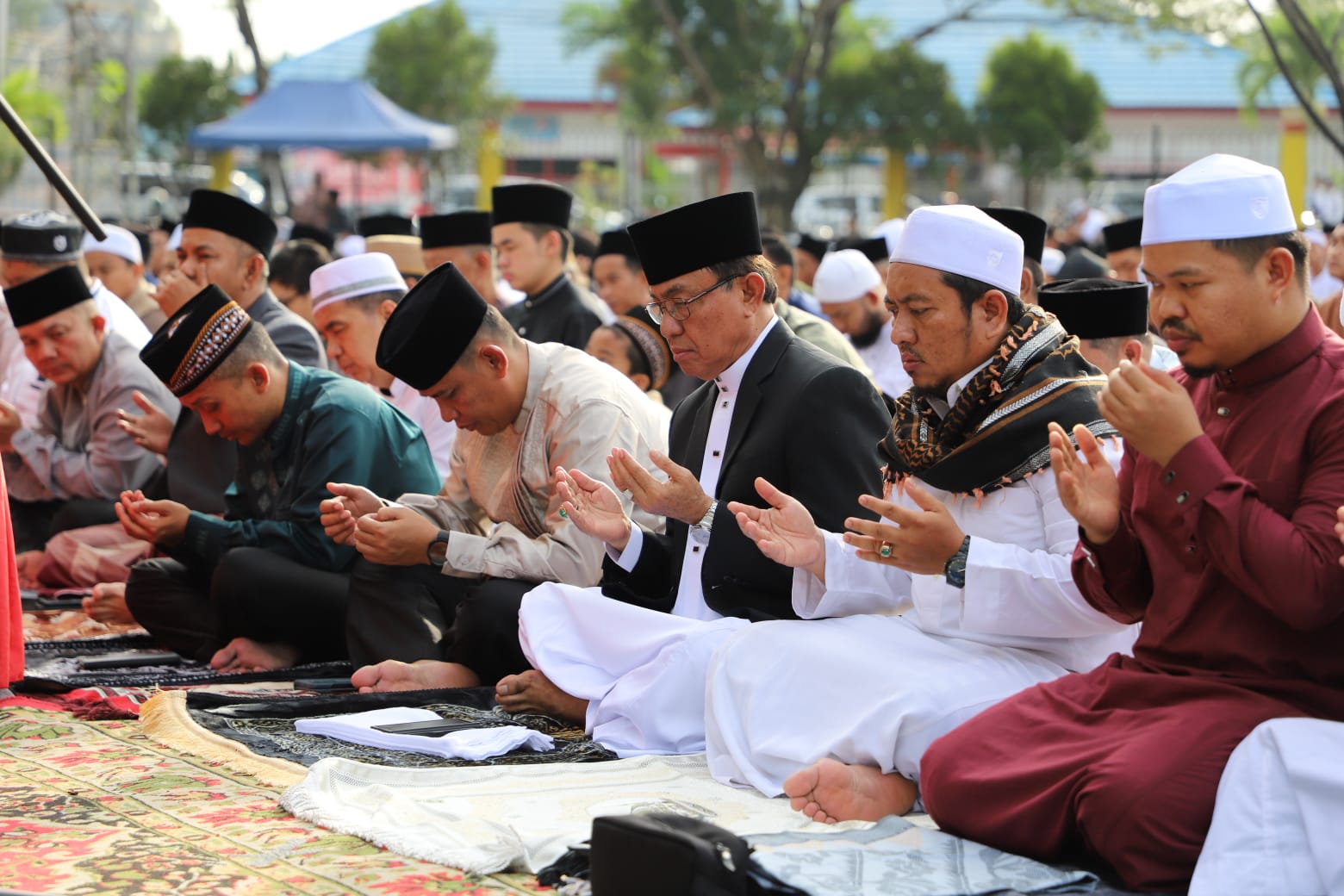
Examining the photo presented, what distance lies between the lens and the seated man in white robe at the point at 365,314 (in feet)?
22.0

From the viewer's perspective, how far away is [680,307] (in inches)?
175

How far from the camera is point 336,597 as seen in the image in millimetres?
5484

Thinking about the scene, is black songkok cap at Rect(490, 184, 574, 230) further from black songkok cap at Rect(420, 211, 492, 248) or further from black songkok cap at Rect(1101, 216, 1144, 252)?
black songkok cap at Rect(1101, 216, 1144, 252)

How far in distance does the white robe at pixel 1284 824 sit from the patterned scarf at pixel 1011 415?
0.94m

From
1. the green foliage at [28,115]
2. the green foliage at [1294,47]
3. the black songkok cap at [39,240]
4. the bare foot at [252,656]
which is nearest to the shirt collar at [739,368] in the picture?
the bare foot at [252,656]

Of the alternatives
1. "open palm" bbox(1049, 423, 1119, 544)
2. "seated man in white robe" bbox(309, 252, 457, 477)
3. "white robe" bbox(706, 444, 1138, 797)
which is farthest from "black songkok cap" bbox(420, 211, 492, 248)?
"open palm" bbox(1049, 423, 1119, 544)

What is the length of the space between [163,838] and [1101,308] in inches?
120

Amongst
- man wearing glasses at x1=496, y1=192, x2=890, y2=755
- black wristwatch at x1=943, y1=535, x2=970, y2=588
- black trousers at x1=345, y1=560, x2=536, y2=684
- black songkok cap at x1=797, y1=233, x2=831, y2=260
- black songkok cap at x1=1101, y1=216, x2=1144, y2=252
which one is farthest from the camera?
black songkok cap at x1=797, y1=233, x2=831, y2=260

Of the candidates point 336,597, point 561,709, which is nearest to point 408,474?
point 336,597

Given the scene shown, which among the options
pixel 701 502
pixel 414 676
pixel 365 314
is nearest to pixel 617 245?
pixel 365 314

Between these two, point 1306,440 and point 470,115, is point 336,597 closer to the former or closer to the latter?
point 1306,440

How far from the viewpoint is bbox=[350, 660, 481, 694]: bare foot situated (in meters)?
4.98

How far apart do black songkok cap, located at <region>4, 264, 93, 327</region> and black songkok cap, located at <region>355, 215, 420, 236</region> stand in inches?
140

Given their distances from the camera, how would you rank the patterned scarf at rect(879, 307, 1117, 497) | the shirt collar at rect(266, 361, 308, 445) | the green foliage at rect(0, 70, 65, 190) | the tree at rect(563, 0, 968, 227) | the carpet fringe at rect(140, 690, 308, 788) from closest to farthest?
the patterned scarf at rect(879, 307, 1117, 497) < the carpet fringe at rect(140, 690, 308, 788) < the shirt collar at rect(266, 361, 308, 445) < the tree at rect(563, 0, 968, 227) < the green foliage at rect(0, 70, 65, 190)
